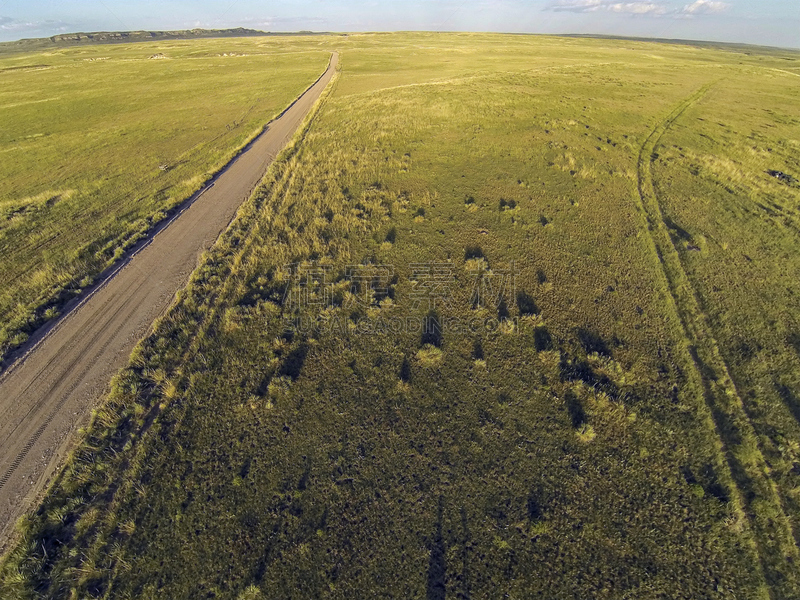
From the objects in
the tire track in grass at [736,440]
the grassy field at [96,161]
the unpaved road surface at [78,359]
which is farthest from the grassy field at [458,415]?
the grassy field at [96,161]

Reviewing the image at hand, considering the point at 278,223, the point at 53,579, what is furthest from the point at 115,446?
the point at 278,223

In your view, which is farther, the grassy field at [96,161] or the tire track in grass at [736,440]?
the grassy field at [96,161]

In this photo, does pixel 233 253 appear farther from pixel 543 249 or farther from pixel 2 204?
pixel 2 204

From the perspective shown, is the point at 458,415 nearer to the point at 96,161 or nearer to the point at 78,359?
the point at 78,359

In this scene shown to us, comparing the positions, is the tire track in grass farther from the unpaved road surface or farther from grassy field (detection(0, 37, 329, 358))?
grassy field (detection(0, 37, 329, 358))

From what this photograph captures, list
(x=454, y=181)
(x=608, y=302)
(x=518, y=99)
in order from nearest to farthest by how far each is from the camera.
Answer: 1. (x=608, y=302)
2. (x=454, y=181)
3. (x=518, y=99)

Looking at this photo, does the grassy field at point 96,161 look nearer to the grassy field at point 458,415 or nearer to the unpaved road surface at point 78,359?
the unpaved road surface at point 78,359
